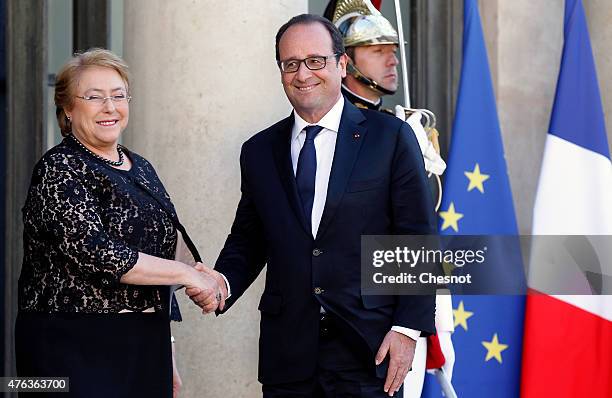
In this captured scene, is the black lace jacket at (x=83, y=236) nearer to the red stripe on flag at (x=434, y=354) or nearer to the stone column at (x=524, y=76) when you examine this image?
the red stripe on flag at (x=434, y=354)

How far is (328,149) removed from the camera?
3910 millimetres

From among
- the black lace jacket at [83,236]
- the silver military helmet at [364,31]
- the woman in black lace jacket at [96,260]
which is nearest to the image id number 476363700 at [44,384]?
the woman in black lace jacket at [96,260]

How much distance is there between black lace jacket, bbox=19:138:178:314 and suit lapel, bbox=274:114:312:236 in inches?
16.6

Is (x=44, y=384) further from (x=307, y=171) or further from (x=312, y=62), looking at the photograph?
(x=312, y=62)

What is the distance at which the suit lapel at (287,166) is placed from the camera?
3.81 meters

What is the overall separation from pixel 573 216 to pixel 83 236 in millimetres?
2923

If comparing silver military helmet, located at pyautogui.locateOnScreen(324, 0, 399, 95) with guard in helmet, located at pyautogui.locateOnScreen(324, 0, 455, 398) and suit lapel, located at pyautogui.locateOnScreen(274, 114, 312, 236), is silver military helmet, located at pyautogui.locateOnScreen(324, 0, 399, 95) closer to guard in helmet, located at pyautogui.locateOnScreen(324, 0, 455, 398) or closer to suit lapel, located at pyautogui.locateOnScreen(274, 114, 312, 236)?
guard in helmet, located at pyautogui.locateOnScreen(324, 0, 455, 398)

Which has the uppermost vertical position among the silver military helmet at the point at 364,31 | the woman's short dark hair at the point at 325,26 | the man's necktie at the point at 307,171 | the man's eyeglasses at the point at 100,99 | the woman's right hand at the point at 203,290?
the silver military helmet at the point at 364,31

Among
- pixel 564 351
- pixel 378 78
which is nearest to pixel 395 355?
pixel 378 78

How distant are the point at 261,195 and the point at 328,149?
0.27m

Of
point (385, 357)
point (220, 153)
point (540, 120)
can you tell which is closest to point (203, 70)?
point (220, 153)

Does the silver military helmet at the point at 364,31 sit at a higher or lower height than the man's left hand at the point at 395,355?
higher

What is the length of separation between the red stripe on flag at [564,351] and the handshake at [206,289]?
2215 millimetres

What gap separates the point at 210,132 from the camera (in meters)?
4.63
